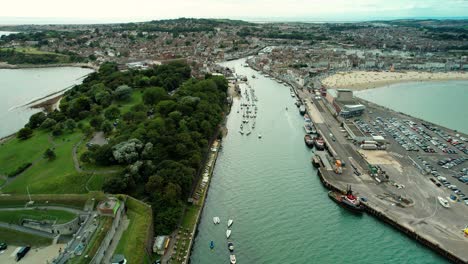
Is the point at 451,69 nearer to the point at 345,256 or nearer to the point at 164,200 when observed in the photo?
the point at 345,256

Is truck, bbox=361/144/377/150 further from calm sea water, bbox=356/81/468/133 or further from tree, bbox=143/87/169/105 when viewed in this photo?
tree, bbox=143/87/169/105

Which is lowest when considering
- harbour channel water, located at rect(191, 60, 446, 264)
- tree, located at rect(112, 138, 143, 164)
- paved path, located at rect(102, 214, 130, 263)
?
harbour channel water, located at rect(191, 60, 446, 264)

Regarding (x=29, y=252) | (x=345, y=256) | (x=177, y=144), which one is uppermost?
(x=177, y=144)

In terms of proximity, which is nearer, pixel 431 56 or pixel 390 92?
pixel 390 92

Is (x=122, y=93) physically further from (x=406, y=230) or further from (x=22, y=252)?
(x=406, y=230)

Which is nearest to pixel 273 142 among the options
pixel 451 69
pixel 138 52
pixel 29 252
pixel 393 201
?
pixel 393 201

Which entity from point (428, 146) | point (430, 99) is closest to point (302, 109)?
point (428, 146)

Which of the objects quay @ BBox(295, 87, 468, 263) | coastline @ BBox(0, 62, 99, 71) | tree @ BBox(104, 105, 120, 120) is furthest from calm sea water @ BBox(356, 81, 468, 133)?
coastline @ BBox(0, 62, 99, 71)

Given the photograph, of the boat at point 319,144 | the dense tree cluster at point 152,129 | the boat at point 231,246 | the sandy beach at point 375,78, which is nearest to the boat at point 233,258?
the boat at point 231,246
